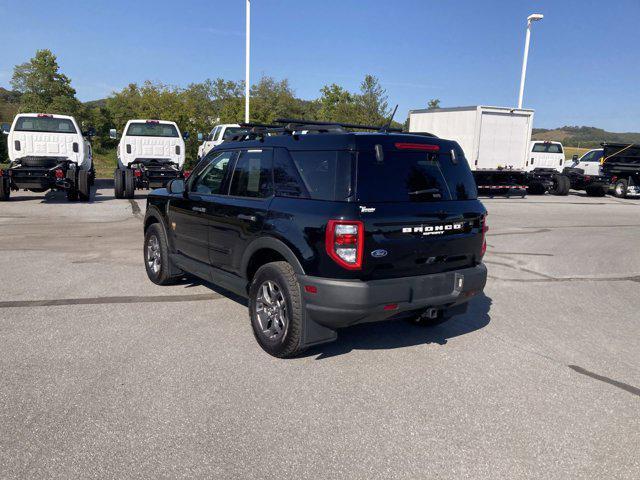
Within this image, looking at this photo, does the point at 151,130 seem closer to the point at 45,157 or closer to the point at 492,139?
the point at 45,157

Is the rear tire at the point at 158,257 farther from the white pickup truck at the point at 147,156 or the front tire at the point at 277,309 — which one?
the white pickup truck at the point at 147,156

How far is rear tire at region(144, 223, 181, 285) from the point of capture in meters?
6.04

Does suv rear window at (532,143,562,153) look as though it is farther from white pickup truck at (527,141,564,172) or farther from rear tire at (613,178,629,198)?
rear tire at (613,178,629,198)

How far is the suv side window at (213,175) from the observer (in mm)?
5121

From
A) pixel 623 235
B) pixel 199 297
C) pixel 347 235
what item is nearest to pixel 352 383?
pixel 347 235

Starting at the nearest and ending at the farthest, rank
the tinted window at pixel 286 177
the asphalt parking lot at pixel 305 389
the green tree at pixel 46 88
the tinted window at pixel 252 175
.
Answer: the asphalt parking lot at pixel 305 389, the tinted window at pixel 286 177, the tinted window at pixel 252 175, the green tree at pixel 46 88

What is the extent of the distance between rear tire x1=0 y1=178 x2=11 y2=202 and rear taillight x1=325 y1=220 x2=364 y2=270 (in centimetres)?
1386

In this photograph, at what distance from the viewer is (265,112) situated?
43750 mm

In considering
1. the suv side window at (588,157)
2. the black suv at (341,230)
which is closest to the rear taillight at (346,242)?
the black suv at (341,230)

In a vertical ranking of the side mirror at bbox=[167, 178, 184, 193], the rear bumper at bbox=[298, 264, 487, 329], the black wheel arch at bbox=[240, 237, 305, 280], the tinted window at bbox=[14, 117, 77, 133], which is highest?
the tinted window at bbox=[14, 117, 77, 133]

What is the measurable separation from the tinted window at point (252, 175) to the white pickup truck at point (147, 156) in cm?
1150

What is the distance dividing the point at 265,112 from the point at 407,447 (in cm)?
4293

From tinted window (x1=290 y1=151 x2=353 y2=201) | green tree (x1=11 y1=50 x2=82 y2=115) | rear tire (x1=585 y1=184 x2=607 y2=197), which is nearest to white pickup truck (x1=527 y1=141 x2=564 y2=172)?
rear tire (x1=585 y1=184 x2=607 y2=197)

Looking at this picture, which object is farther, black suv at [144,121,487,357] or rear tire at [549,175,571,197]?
rear tire at [549,175,571,197]
